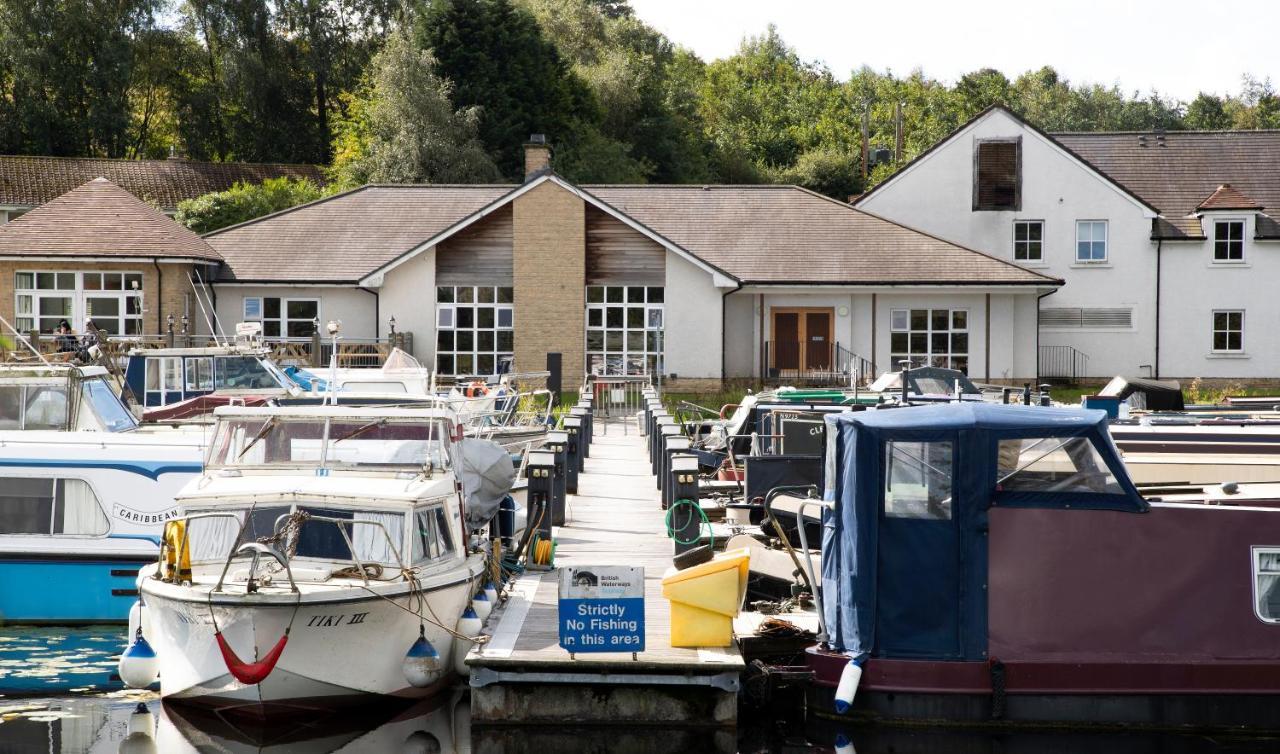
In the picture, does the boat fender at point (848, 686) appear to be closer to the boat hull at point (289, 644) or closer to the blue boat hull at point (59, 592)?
the boat hull at point (289, 644)

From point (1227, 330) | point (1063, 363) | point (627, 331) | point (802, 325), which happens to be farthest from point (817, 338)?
point (1227, 330)

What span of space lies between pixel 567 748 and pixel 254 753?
273 centimetres

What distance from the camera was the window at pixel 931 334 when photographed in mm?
42812

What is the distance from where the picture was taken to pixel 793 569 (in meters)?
16.2

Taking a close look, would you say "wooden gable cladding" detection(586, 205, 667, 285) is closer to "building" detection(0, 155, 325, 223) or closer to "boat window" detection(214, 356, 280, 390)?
"boat window" detection(214, 356, 280, 390)

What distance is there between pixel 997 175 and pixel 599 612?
36757 millimetres

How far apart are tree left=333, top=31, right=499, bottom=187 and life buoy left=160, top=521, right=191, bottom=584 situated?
152 feet

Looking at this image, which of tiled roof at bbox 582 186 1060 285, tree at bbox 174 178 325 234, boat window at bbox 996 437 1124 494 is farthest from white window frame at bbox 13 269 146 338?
boat window at bbox 996 437 1124 494

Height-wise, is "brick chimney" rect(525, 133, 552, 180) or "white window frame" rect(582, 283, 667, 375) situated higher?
"brick chimney" rect(525, 133, 552, 180)

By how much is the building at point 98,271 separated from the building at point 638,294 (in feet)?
6.53

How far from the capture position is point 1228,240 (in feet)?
153

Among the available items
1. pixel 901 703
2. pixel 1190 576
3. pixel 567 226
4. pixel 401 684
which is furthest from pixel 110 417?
pixel 567 226

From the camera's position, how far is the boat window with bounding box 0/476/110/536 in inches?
707

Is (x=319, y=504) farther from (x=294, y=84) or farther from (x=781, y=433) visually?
(x=294, y=84)
